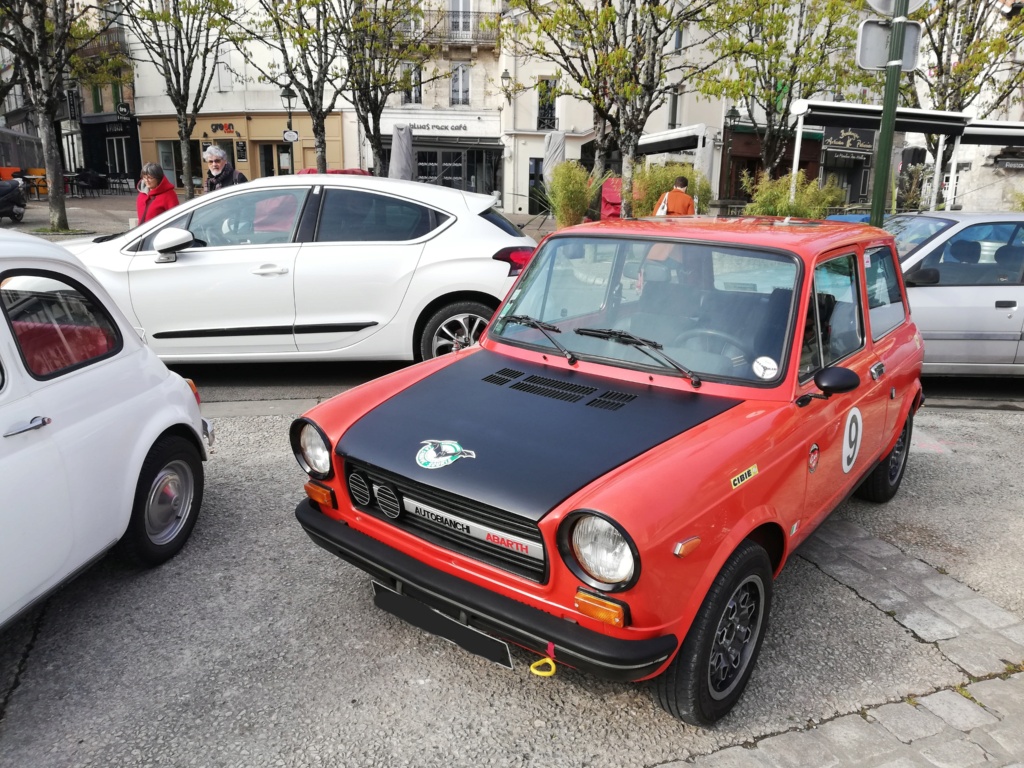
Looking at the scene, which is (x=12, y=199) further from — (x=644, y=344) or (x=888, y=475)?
(x=888, y=475)

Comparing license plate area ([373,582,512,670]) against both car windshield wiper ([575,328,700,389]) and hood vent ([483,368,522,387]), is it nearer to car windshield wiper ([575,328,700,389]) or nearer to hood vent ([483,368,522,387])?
hood vent ([483,368,522,387])

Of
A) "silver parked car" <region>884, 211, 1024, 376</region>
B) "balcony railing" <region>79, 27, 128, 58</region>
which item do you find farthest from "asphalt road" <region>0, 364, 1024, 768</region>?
"balcony railing" <region>79, 27, 128, 58</region>

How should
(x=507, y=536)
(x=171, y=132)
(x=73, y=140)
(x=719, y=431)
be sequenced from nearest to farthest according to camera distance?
1. (x=507, y=536)
2. (x=719, y=431)
3. (x=171, y=132)
4. (x=73, y=140)

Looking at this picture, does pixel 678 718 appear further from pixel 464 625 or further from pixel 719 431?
pixel 719 431

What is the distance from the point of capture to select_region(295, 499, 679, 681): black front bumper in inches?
92.9

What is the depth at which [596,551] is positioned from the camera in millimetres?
2391

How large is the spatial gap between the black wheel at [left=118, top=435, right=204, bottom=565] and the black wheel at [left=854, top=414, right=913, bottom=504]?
3638 mm

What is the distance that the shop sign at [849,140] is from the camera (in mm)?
34875

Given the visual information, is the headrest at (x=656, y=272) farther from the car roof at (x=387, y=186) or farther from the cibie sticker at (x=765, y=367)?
the car roof at (x=387, y=186)

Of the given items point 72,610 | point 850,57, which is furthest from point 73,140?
point 72,610

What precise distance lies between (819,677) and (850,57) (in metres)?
24.9

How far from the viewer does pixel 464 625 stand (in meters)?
2.69

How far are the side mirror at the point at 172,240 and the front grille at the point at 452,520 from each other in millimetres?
3815

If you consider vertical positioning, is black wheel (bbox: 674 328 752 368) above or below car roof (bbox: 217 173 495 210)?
below
